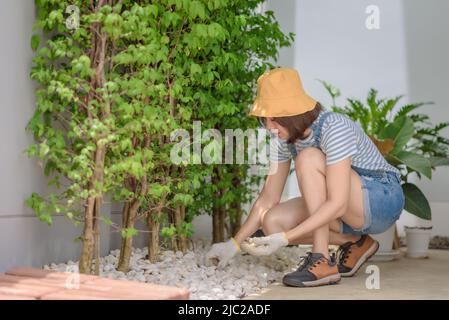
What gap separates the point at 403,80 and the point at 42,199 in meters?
3.29

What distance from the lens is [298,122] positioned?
255 cm

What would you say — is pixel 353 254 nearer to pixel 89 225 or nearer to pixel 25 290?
pixel 89 225

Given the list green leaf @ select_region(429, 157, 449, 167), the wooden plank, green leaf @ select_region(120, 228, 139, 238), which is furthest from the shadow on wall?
the wooden plank

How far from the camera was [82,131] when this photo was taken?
2260 millimetres

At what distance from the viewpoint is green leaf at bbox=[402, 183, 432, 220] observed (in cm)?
352

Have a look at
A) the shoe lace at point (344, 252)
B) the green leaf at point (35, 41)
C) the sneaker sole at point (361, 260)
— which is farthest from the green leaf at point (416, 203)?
the green leaf at point (35, 41)

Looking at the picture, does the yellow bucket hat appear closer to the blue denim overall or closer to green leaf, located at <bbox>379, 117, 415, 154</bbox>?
the blue denim overall

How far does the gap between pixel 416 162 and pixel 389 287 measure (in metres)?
1.08

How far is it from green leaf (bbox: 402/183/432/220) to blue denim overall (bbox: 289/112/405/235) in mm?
740

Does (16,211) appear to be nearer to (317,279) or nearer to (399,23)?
(317,279)

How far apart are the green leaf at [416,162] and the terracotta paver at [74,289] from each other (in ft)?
6.56

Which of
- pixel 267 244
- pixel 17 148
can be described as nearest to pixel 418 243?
pixel 267 244

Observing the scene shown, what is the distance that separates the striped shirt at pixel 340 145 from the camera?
253 centimetres
